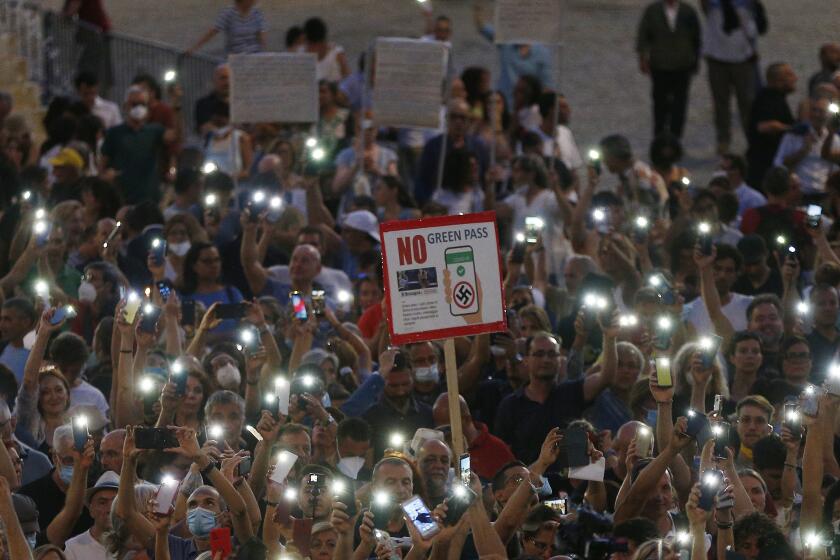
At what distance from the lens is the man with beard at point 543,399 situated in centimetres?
1179

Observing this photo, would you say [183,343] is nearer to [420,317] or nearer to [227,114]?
[420,317]

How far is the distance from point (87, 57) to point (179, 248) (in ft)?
27.2

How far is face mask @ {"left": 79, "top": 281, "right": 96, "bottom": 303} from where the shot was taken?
13.6 meters

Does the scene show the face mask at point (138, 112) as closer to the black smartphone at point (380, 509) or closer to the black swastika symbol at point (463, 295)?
the black swastika symbol at point (463, 295)

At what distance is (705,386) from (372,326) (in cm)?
299

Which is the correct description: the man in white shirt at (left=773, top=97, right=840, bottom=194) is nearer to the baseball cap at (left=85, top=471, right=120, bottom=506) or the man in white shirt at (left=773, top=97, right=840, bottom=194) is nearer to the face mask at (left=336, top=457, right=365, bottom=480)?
the face mask at (left=336, top=457, right=365, bottom=480)

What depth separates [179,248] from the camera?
47.9 feet

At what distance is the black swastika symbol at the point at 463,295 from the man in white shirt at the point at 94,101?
9.93m

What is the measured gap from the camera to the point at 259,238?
15.4 meters

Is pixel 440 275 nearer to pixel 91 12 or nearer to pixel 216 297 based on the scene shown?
pixel 216 297

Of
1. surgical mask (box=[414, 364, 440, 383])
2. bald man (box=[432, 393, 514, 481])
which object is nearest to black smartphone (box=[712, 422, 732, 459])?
bald man (box=[432, 393, 514, 481])

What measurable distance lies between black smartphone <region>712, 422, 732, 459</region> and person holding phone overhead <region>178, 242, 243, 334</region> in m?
4.49

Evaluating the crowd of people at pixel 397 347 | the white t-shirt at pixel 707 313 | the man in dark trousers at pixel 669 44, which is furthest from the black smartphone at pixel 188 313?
the man in dark trousers at pixel 669 44

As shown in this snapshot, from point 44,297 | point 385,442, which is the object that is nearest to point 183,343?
point 44,297
